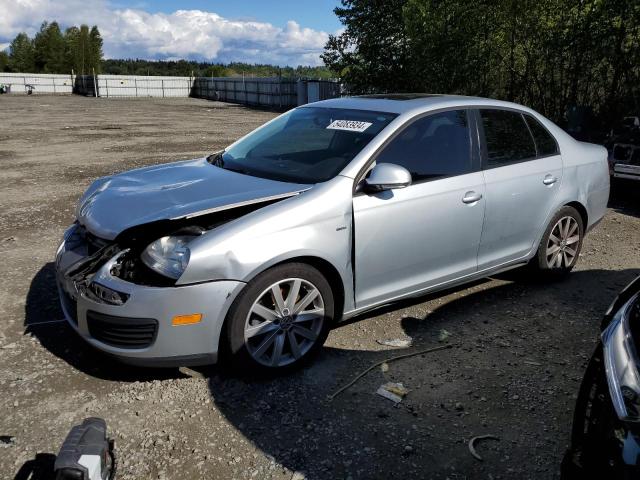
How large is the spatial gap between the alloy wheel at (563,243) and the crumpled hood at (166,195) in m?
2.54

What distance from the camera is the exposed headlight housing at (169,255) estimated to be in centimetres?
304

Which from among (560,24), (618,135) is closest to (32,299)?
(618,135)

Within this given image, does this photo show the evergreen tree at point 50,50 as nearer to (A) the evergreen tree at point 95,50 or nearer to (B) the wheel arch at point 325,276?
(A) the evergreen tree at point 95,50

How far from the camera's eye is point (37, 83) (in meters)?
56.4

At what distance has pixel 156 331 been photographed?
120 inches

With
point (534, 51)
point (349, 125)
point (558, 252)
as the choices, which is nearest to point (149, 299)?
point (349, 125)

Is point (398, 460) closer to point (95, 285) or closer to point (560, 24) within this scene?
point (95, 285)

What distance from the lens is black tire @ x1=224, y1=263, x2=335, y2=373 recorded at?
10.5 feet

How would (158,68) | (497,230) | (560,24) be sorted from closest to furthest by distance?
(497,230) → (560,24) → (158,68)

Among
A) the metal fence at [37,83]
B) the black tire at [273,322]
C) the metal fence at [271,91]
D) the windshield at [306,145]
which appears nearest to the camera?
the black tire at [273,322]

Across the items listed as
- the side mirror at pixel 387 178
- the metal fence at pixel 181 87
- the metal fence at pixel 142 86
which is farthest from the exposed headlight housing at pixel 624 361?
the metal fence at pixel 142 86

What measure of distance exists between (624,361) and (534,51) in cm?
1259

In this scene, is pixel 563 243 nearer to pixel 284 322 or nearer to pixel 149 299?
pixel 284 322

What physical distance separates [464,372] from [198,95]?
54440mm
